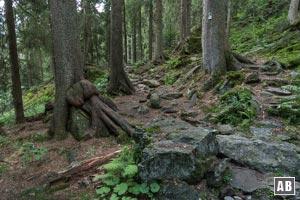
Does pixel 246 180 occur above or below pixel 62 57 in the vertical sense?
below

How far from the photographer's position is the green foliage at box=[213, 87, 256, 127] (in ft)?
19.9

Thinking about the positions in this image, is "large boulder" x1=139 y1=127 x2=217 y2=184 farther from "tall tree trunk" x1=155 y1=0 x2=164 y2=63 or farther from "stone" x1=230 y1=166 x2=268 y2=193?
"tall tree trunk" x1=155 y1=0 x2=164 y2=63

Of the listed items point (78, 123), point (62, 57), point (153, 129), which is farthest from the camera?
point (62, 57)

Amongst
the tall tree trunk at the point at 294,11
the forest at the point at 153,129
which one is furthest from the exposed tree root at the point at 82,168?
the tall tree trunk at the point at 294,11

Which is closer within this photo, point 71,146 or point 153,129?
point 153,129

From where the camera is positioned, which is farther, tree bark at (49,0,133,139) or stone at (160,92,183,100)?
stone at (160,92,183,100)

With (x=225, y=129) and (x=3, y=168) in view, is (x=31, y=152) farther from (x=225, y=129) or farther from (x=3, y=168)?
(x=225, y=129)

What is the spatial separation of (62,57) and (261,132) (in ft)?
15.3

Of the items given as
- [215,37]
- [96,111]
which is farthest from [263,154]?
[215,37]

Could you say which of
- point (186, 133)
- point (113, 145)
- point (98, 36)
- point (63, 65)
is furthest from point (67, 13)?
point (98, 36)

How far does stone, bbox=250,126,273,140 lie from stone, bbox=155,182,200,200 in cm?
219

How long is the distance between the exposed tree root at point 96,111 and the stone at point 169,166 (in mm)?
2102

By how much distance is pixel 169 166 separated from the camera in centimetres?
388

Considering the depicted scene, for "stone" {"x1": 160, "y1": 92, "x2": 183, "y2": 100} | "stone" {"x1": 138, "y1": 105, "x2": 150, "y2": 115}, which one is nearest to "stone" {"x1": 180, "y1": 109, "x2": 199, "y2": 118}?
"stone" {"x1": 138, "y1": 105, "x2": 150, "y2": 115}
